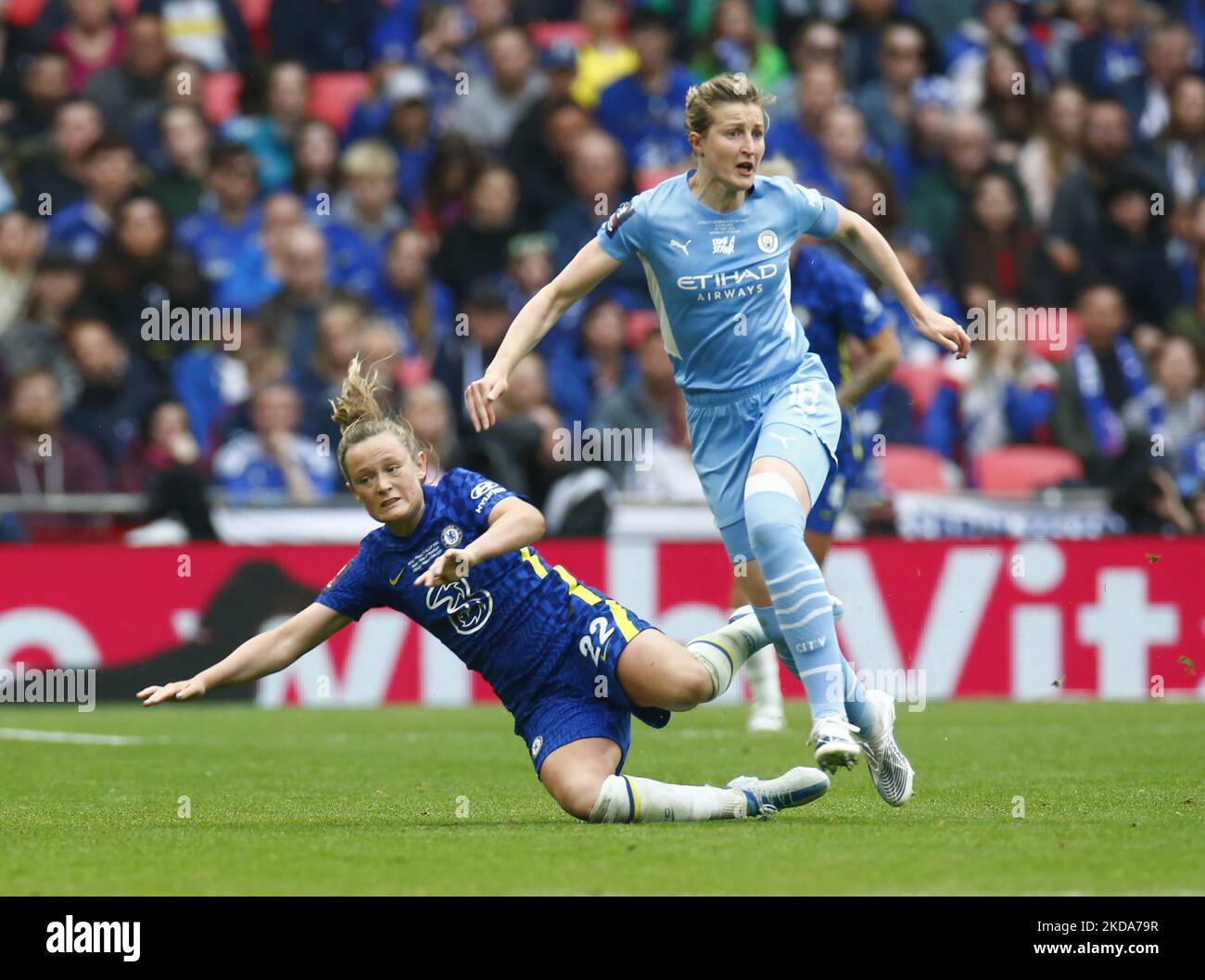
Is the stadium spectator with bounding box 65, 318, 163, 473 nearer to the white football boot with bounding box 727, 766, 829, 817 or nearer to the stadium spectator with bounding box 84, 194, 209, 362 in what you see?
→ the stadium spectator with bounding box 84, 194, 209, 362

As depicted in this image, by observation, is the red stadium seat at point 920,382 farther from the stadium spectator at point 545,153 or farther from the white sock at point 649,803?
the white sock at point 649,803

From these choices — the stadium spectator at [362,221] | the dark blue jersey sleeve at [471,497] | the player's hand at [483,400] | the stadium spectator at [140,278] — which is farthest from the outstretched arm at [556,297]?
the stadium spectator at [362,221]

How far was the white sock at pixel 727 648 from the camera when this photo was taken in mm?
7051

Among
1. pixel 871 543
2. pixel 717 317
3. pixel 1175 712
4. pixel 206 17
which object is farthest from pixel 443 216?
pixel 717 317

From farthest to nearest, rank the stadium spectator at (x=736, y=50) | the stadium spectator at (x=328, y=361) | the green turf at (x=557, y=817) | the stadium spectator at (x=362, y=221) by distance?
the stadium spectator at (x=736, y=50) < the stadium spectator at (x=362, y=221) < the stadium spectator at (x=328, y=361) < the green turf at (x=557, y=817)

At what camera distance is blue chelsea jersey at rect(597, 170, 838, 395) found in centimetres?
718

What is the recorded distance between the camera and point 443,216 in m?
16.2

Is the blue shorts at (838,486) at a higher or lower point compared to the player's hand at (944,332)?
lower

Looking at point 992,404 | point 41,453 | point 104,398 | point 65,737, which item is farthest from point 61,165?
point 992,404

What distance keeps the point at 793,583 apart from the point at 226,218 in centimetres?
1035

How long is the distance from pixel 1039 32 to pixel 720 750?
10091 millimetres

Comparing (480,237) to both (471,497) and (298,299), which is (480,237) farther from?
(471,497)

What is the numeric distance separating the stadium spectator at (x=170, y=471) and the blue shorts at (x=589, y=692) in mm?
6880

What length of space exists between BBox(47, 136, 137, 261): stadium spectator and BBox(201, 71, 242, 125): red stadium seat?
1441 mm
